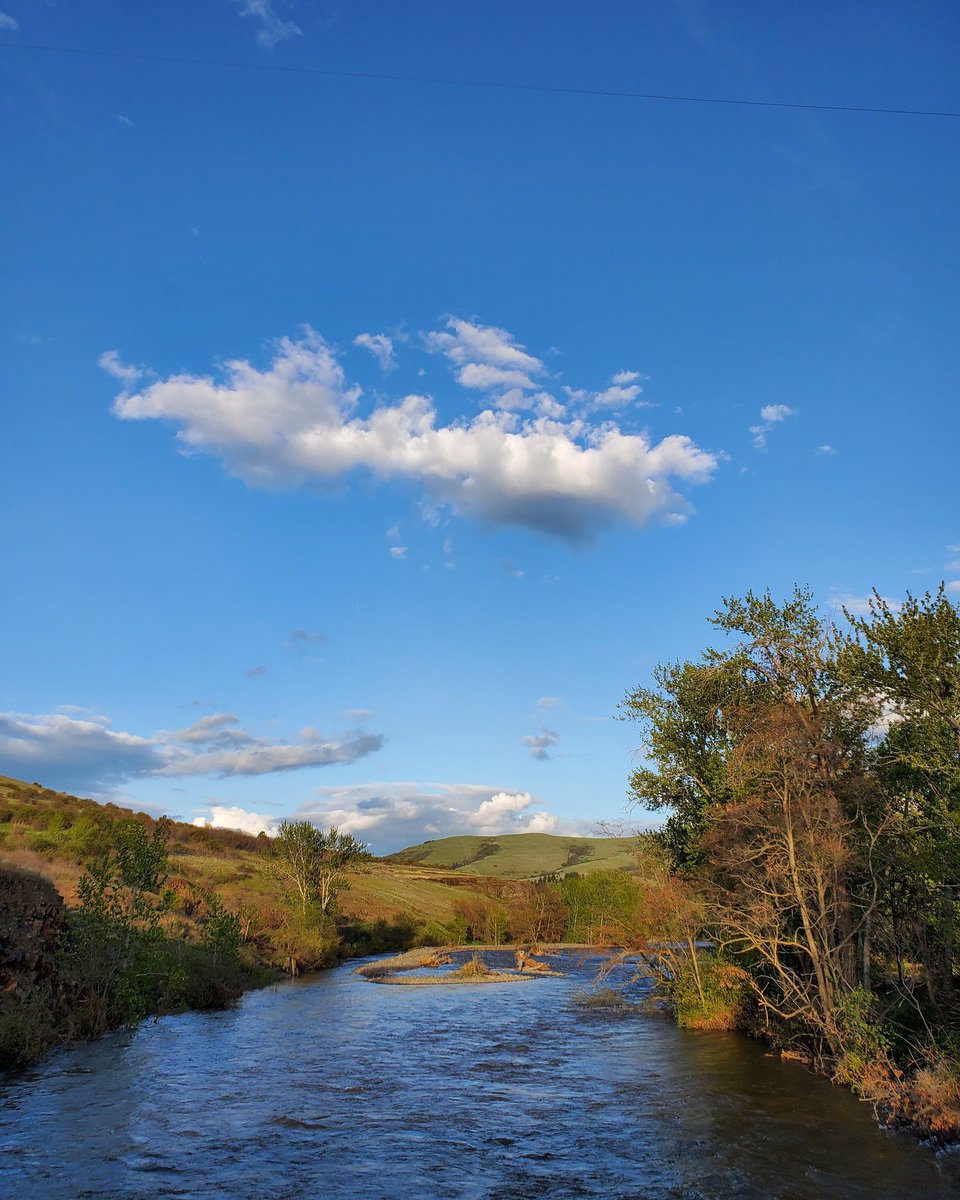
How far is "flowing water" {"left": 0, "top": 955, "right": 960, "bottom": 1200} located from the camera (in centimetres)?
1370

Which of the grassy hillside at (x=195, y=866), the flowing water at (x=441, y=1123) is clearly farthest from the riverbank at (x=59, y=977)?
the grassy hillside at (x=195, y=866)

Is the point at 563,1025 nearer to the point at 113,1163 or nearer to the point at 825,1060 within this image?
the point at 825,1060

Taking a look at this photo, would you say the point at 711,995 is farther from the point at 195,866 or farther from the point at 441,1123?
the point at 195,866

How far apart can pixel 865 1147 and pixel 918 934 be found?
8.72 metres

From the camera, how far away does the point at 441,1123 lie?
17969mm

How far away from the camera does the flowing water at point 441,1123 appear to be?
1370 cm

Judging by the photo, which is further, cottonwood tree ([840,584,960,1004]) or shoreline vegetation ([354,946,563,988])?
shoreline vegetation ([354,946,563,988])

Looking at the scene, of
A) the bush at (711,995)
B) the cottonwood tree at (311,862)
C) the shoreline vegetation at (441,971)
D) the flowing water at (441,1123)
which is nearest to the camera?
the flowing water at (441,1123)

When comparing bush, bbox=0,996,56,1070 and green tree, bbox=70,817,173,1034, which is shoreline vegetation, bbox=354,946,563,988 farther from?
bush, bbox=0,996,56,1070

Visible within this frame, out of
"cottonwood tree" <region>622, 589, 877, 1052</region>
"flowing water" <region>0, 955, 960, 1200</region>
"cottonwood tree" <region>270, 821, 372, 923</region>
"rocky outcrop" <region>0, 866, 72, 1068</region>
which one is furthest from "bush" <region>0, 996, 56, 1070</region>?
"cottonwood tree" <region>270, 821, 372, 923</region>

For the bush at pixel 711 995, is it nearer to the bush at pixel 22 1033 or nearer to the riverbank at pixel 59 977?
the riverbank at pixel 59 977

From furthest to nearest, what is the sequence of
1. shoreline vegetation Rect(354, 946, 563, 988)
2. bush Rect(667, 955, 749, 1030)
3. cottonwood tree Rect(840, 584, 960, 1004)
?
shoreline vegetation Rect(354, 946, 563, 988) → bush Rect(667, 955, 749, 1030) → cottonwood tree Rect(840, 584, 960, 1004)

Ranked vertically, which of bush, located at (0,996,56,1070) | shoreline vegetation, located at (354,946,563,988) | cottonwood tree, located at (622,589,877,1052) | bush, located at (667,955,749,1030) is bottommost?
shoreline vegetation, located at (354,946,563,988)

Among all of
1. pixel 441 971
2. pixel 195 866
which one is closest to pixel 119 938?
pixel 441 971
